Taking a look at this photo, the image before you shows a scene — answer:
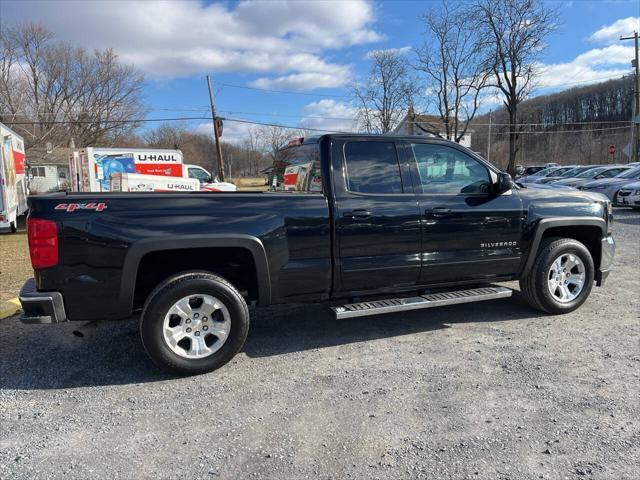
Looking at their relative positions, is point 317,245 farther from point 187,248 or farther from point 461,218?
point 461,218

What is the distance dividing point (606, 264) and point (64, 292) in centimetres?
546

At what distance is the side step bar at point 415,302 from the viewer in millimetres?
3834

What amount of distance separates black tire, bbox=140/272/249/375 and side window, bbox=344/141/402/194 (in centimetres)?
145

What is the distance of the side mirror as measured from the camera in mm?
4375

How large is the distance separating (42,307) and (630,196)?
17180 mm

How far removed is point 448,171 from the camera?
4.38m

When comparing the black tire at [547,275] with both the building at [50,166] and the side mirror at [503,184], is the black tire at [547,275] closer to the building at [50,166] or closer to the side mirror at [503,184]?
the side mirror at [503,184]

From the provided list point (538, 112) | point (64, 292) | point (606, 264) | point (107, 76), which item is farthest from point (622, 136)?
point (64, 292)

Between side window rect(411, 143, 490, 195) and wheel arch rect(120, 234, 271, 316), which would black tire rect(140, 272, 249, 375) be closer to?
wheel arch rect(120, 234, 271, 316)

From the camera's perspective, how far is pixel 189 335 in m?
3.50

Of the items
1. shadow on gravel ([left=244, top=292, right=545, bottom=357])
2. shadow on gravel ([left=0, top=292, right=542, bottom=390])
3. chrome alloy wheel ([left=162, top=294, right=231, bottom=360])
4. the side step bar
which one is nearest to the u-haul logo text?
chrome alloy wheel ([left=162, top=294, right=231, bottom=360])

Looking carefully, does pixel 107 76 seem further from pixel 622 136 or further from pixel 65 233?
pixel 622 136

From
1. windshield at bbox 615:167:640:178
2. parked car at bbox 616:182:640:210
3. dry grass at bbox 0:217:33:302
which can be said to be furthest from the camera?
windshield at bbox 615:167:640:178

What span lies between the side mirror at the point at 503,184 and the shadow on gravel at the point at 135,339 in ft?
4.63
